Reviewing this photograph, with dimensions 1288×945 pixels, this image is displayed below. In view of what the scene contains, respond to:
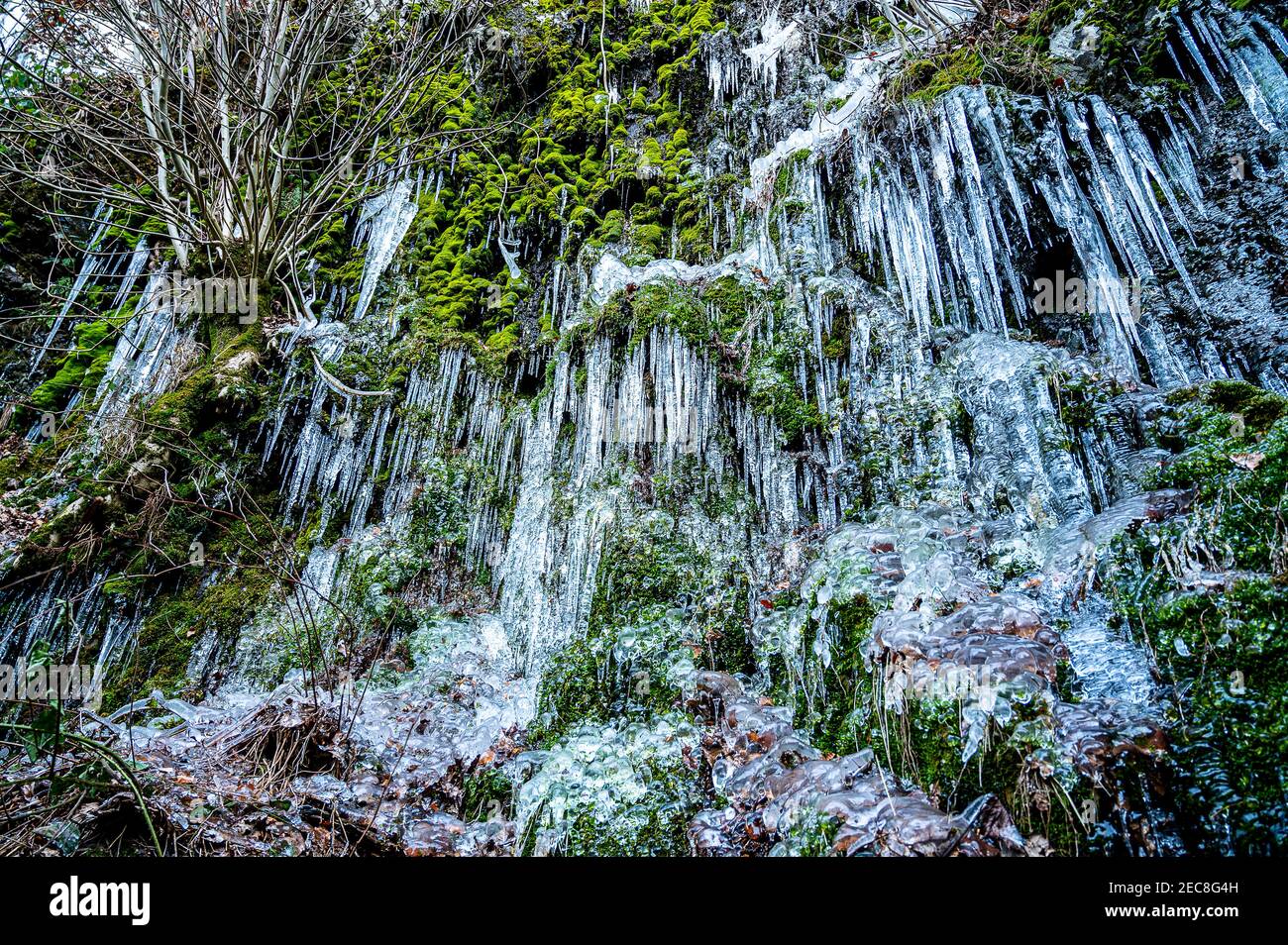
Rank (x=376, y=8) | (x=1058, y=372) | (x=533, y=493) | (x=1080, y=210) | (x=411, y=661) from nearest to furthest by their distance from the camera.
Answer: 1. (x=1058, y=372)
2. (x=1080, y=210)
3. (x=411, y=661)
4. (x=533, y=493)
5. (x=376, y=8)

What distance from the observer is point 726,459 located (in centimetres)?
496

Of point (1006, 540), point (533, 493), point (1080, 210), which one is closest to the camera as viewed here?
point (1006, 540)

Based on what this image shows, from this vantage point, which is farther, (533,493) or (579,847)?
(533,493)

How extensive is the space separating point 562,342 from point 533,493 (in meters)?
1.34

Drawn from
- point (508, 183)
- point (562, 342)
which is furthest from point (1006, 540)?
point (508, 183)

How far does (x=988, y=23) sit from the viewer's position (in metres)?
5.48

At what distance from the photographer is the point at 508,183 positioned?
7312mm

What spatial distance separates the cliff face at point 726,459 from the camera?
2383 millimetres

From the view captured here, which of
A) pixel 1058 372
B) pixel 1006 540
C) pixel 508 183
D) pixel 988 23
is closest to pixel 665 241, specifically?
pixel 508 183

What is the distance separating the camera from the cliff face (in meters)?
2.38
